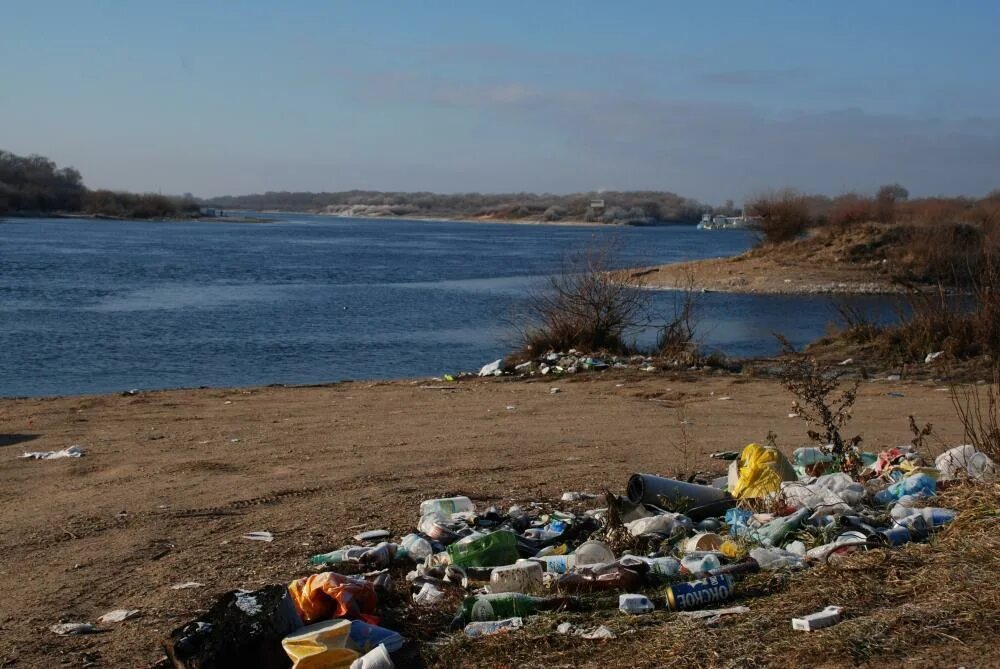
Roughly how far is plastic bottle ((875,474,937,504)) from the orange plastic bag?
2.97m

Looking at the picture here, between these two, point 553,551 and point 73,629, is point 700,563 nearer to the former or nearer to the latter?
point 553,551

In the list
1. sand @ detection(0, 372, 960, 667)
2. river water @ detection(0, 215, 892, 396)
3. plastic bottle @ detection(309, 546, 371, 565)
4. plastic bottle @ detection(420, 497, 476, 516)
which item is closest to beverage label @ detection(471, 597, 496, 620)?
plastic bottle @ detection(309, 546, 371, 565)

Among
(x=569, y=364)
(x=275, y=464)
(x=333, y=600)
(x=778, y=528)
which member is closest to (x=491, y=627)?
(x=333, y=600)

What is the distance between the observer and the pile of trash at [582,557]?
4.44 metres

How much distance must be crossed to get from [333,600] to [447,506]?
6.32 ft

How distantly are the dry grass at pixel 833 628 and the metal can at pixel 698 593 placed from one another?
7cm

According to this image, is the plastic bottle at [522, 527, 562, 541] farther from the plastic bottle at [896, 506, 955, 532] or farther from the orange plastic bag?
→ the plastic bottle at [896, 506, 955, 532]

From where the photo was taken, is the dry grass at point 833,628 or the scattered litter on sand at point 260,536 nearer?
the dry grass at point 833,628

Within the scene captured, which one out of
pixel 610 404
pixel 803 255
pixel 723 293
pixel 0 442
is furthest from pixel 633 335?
pixel 803 255

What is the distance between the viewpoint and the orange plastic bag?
15.5ft

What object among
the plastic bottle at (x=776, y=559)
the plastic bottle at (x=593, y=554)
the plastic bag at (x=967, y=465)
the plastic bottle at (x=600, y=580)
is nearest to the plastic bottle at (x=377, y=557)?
the plastic bottle at (x=593, y=554)

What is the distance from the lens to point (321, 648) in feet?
14.3

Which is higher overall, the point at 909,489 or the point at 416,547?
the point at 909,489

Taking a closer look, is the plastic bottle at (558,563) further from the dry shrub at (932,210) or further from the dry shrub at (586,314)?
the dry shrub at (932,210)
